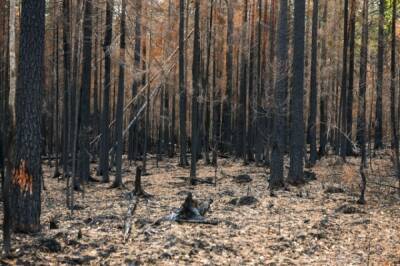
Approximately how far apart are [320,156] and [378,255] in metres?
14.7

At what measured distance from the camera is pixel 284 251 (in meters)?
7.45

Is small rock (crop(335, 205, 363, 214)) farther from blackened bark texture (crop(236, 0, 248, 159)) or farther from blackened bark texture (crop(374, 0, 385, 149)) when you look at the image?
blackened bark texture (crop(236, 0, 248, 159))

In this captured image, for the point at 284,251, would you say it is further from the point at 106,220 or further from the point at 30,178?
the point at 30,178

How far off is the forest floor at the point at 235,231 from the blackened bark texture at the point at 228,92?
11.0 metres

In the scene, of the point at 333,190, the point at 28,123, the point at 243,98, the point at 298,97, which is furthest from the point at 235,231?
the point at 243,98

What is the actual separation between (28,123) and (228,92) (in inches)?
691

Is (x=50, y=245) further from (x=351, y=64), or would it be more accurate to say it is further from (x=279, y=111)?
(x=351, y=64)

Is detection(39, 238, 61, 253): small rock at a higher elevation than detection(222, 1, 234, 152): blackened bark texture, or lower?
lower

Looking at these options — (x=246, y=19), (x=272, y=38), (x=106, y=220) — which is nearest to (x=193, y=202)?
(x=106, y=220)

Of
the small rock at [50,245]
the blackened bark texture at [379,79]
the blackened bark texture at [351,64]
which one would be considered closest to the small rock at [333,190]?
the blackened bark texture at [351,64]

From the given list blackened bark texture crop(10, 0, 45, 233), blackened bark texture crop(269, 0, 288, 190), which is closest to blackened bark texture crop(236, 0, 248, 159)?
blackened bark texture crop(269, 0, 288, 190)

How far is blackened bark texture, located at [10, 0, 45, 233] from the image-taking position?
6.94 m

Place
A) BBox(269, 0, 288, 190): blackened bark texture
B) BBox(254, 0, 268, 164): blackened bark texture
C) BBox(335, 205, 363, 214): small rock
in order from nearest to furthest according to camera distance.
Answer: BBox(335, 205, 363, 214): small rock < BBox(269, 0, 288, 190): blackened bark texture < BBox(254, 0, 268, 164): blackened bark texture

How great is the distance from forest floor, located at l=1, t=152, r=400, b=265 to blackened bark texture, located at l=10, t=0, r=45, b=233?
0.48 m
